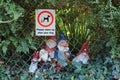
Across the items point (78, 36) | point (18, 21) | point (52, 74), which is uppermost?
point (18, 21)

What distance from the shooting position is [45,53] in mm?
2902

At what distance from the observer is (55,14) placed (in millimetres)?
2867

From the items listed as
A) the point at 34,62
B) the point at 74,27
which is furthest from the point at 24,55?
the point at 74,27

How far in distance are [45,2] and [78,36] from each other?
0.51m

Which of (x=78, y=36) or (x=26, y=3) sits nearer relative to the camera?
(x=26, y=3)

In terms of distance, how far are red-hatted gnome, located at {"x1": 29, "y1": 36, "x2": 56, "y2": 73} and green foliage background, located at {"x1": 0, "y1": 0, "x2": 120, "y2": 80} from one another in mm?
57

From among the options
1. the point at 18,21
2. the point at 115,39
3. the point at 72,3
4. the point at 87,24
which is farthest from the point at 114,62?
the point at 18,21

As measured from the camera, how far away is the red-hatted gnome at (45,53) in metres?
2.90

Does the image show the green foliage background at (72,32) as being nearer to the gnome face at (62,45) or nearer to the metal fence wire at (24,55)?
the metal fence wire at (24,55)

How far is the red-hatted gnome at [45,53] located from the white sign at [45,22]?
0.09 metres

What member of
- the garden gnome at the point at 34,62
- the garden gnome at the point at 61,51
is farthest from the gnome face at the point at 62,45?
the garden gnome at the point at 34,62

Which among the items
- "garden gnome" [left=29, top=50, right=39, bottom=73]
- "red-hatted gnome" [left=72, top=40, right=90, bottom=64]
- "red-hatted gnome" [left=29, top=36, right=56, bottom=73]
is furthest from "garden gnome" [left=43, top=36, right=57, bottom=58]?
"red-hatted gnome" [left=72, top=40, right=90, bottom=64]

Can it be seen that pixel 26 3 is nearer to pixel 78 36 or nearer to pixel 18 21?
pixel 18 21

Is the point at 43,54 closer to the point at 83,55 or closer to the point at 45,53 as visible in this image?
the point at 45,53
